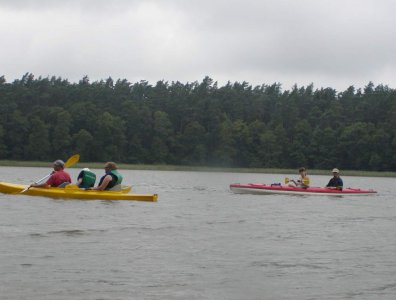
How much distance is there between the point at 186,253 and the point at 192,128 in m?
79.5

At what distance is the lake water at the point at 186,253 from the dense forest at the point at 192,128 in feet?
218

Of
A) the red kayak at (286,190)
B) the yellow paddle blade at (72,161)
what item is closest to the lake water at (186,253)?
the yellow paddle blade at (72,161)

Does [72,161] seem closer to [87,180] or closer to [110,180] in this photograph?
[87,180]

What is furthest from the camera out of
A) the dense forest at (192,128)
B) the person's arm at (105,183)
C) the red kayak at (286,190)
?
the dense forest at (192,128)

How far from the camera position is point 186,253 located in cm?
1151

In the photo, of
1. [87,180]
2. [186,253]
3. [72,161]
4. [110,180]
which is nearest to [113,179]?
[110,180]

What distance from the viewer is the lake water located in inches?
348

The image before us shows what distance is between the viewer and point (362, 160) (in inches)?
3364

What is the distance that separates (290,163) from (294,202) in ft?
215

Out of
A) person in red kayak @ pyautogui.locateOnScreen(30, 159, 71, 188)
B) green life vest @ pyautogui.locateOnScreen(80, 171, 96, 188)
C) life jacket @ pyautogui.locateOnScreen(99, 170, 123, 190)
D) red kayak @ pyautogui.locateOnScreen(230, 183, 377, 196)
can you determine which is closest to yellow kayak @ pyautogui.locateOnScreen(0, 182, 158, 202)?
life jacket @ pyautogui.locateOnScreen(99, 170, 123, 190)

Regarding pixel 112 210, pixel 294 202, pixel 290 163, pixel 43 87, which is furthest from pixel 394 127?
pixel 112 210

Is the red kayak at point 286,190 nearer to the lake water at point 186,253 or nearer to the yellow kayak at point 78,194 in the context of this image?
the lake water at point 186,253

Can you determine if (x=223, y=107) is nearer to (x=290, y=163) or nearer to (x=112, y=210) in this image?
(x=290, y=163)

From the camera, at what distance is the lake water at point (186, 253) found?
883 centimetres
